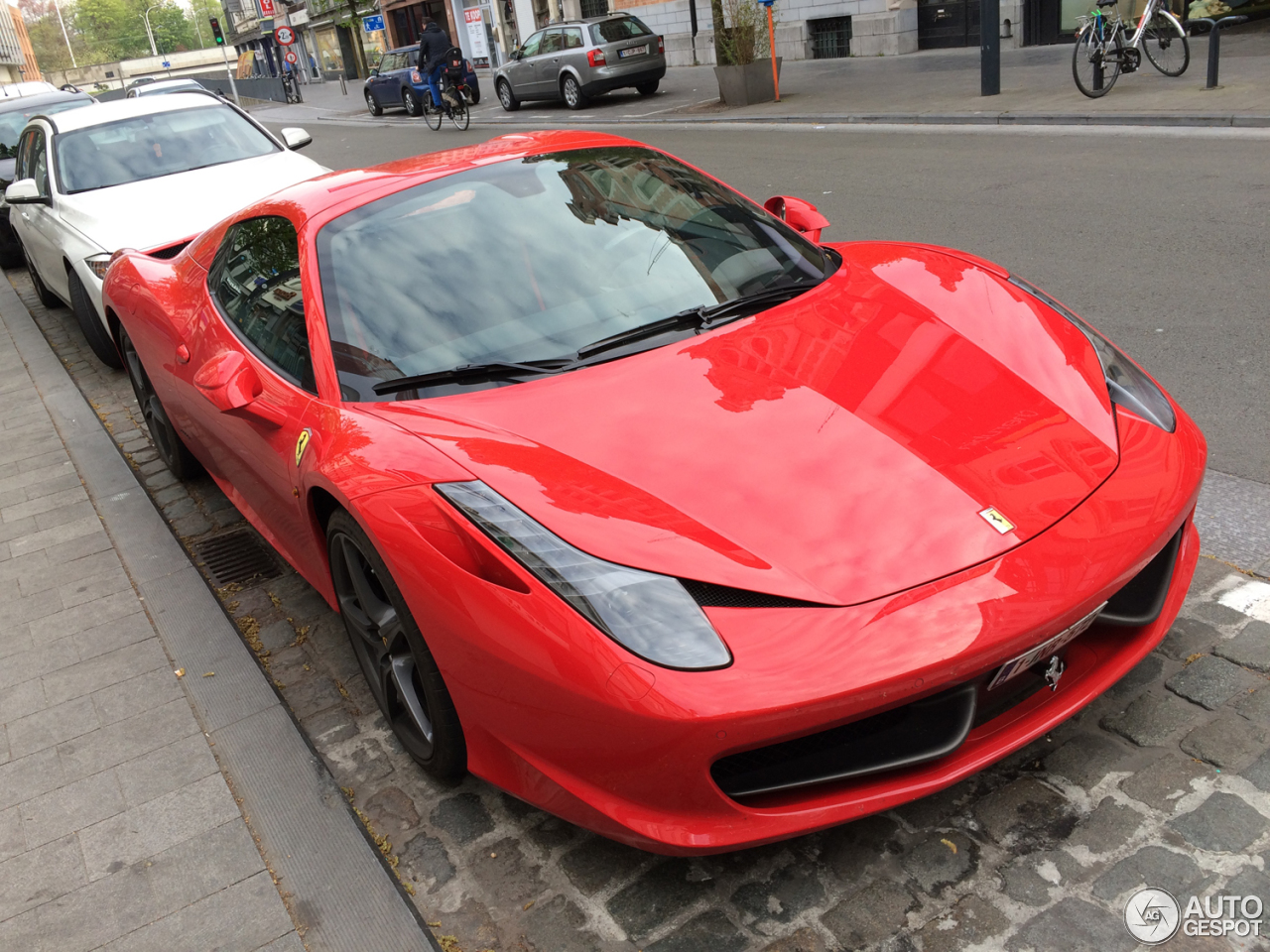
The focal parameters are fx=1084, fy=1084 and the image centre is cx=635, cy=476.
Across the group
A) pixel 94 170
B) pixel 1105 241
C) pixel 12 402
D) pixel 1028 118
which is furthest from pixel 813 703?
pixel 1028 118

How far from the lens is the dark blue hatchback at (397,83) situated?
2894 cm

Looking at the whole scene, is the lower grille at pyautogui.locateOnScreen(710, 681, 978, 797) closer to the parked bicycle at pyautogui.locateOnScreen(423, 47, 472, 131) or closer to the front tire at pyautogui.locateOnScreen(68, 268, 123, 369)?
the front tire at pyautogui.locateOnScreen(68, 268, 123, 369)

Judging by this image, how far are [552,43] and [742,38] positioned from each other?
670 centimetres

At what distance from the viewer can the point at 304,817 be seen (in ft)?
9.14

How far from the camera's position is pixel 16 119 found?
11711 millimetres

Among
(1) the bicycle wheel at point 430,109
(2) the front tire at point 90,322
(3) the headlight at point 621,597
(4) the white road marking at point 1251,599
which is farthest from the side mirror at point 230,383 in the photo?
(1) the bicycle wheel at point 430,109

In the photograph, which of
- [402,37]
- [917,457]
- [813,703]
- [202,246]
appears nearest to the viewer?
[813,703]

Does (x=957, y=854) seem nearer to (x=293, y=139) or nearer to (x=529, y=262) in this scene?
(x=529, y=262)

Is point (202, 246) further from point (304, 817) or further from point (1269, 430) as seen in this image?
point (1269, 430)

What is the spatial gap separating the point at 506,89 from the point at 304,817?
23916mm

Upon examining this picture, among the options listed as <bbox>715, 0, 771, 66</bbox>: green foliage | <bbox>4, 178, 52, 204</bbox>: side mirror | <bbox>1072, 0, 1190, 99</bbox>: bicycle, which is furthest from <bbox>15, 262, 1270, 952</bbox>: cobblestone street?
<bbox>715, 0, 771, 66</bbox>: green foliage

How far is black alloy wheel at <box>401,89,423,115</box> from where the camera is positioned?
95.0 feet

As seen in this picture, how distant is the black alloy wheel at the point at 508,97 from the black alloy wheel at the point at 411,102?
4.88 metres

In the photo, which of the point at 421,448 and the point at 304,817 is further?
the point at 304,817
